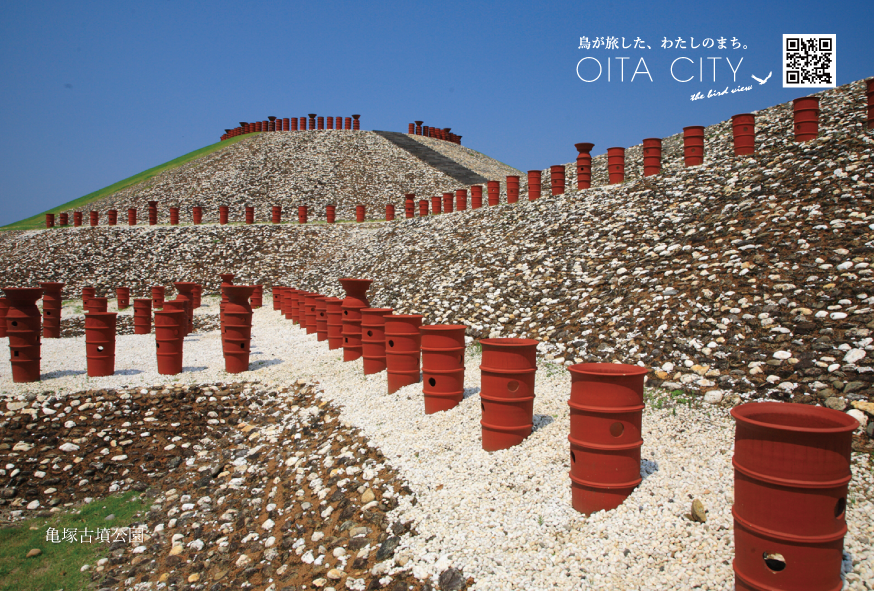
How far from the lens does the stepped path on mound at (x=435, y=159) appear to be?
3838cm

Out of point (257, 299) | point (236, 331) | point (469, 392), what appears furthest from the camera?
point (257, 299)

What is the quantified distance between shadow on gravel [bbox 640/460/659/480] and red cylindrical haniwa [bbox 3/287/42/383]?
8886 mm

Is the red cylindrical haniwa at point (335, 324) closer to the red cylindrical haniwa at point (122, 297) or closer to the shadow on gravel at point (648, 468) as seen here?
the shadow on gravel at point (648, 468)

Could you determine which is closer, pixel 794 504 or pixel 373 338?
pixel 794 504

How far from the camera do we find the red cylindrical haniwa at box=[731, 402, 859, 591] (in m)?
2.81

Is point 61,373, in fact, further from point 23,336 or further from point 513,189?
point 513,189

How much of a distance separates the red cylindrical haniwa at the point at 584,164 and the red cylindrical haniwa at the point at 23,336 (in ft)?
39.5

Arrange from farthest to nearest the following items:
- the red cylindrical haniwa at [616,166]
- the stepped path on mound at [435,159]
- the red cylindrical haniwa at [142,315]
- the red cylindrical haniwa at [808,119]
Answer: the stepped path on mound at [435,159] < the red cylindrical haniwa at [142,315] < the red cylindrical haniwa at [616,166] < the red cylindrical haniwa at [808,119]

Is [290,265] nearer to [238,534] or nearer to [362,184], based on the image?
[362,184]

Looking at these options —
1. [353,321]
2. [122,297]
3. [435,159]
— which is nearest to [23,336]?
[353,321]

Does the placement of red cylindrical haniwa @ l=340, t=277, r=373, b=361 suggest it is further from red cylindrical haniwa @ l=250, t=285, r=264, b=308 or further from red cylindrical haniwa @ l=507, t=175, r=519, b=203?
red cylindrical haniwa @ l=250, t=285, r=264, b=308

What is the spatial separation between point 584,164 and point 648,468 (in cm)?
1118

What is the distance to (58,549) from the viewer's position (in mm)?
5164

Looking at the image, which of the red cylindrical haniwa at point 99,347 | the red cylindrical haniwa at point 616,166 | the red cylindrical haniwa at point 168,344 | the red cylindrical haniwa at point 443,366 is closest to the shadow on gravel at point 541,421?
the red cylindrical haniwa at point 443,366
